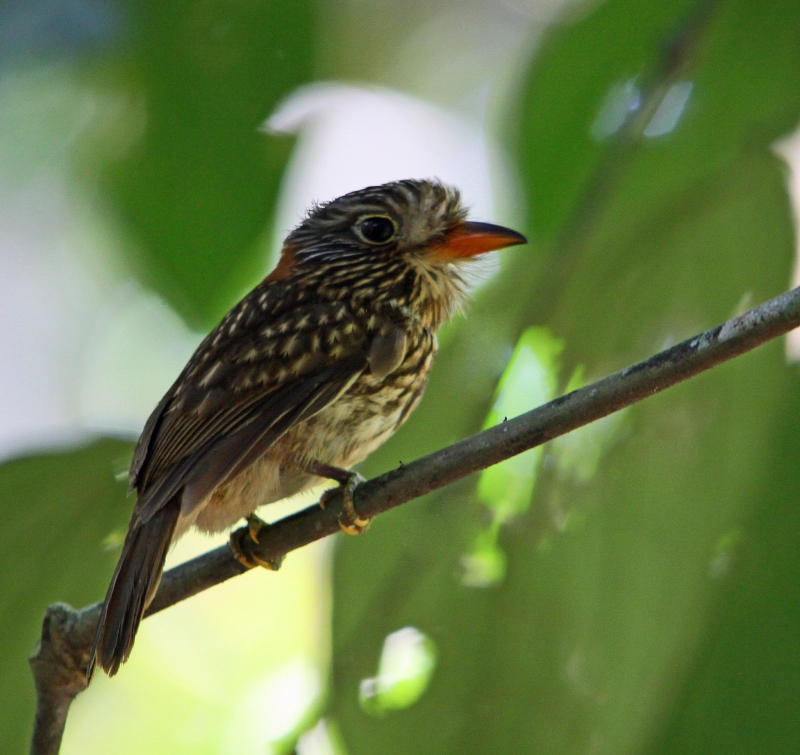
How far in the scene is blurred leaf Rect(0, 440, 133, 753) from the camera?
2213 millimetres

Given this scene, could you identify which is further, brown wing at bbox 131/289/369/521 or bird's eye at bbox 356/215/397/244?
bird's eye at bbox 356/215/397/244

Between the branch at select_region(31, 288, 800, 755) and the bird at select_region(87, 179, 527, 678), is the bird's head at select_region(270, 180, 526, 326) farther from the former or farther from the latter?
the branch at select_region(31, 288, 800, 755)

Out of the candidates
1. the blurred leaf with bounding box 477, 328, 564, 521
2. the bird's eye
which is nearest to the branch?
the blurred leaf with bounding box 477, 328, 564, 521

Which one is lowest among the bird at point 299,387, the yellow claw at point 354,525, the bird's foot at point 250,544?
the yellow claw at point 354,525

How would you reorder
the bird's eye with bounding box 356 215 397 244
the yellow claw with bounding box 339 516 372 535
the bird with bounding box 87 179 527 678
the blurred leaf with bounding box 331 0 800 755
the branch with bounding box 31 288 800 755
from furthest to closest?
the bird's eye with bounding box 356 215 397 244, the bird with bounding box 87 179 527 678, the yellow claw with bounding box 339 516 372 535, the blurred leaf with bounding box 331 0 800 755, the branch with bounding box 31 288 800 755

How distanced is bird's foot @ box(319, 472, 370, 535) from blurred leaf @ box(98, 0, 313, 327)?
553mm

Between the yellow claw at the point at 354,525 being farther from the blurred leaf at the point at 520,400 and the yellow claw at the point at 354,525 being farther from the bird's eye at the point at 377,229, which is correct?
the bird's eye at the point at 377,229

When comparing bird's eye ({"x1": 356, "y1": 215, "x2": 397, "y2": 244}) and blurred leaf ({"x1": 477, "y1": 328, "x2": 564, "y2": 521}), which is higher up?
bird's eye ({"x1": 356, "y1": 215, "x2": 397, "y2": 244})

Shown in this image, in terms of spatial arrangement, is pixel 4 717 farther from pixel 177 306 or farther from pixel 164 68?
pixel 164 68

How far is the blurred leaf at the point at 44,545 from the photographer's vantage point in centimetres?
221

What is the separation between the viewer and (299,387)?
7.84ft

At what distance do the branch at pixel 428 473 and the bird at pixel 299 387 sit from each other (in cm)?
8

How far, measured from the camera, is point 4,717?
232 centimetres

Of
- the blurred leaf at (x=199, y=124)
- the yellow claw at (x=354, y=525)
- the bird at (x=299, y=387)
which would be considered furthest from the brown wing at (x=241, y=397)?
the yellow claw at (x=354, y=525)
